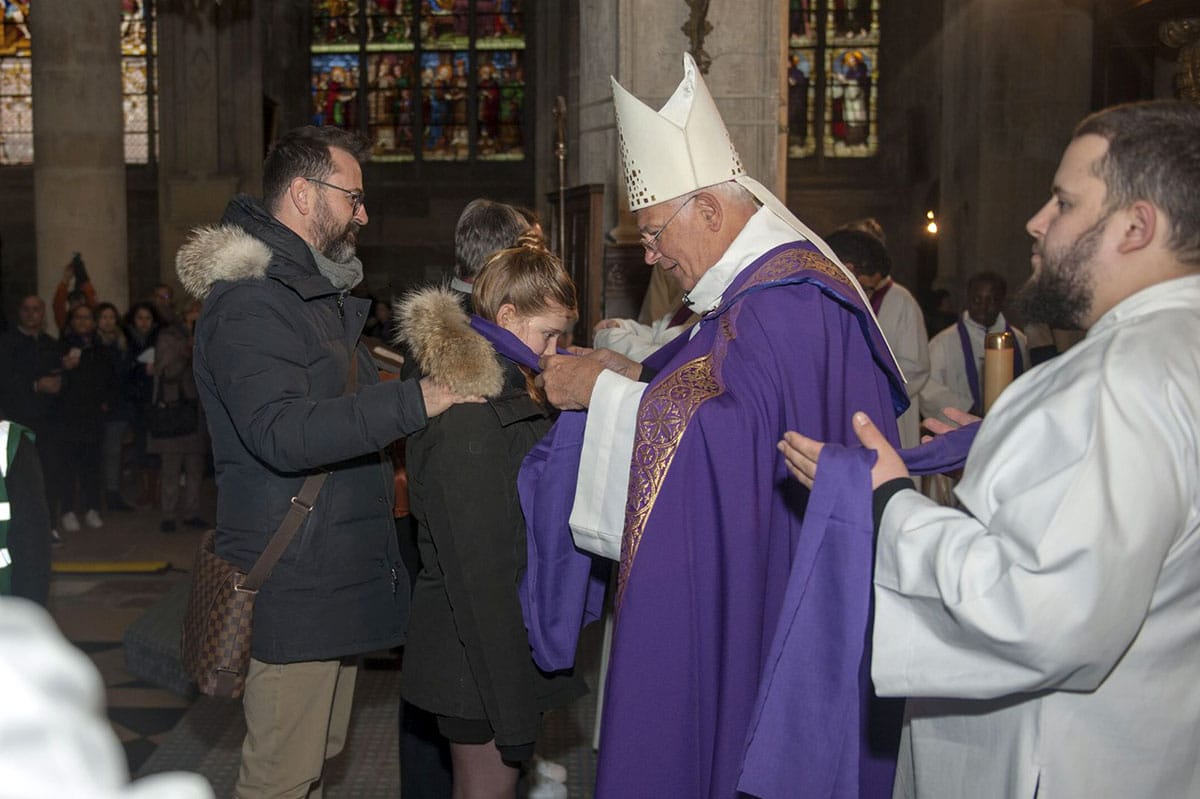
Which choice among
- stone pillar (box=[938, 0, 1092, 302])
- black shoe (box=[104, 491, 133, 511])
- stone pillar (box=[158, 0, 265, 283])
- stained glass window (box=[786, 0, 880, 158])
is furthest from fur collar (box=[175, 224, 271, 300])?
stained glass window (box=[786, 0, 880, 158])

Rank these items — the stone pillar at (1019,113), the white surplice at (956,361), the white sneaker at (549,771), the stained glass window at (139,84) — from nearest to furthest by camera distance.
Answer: the white sneaker at (549,771) → the white surplice at (956,361) → the stone pillar at (1019,113) → the stained glass window at (139,84)

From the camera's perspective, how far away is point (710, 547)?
2.48 metres

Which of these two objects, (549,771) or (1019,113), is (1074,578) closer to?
(549,771)

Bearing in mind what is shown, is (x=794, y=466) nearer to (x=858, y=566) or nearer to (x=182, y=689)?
(x=858, y=566)

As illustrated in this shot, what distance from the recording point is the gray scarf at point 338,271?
2.82 m

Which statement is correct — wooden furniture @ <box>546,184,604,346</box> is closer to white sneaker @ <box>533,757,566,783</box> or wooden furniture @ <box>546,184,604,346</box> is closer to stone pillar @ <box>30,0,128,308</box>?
white sneaker @ <box>533,757,566,783</box>

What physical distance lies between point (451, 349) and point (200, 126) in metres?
13.2

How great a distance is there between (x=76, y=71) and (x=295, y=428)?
968cm

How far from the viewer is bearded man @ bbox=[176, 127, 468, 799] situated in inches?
99.3

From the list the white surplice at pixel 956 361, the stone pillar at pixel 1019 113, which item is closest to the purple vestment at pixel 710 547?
the white surplice at pixel 956 361

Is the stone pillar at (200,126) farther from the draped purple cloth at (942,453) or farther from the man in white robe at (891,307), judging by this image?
the draped purple cloth at (942,453)

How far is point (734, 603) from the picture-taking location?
247 cm

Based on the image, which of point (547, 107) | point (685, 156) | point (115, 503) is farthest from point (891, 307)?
point (547, 107)

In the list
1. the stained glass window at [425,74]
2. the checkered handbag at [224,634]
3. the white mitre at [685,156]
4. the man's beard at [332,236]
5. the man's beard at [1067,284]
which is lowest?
the checkered handbag at [224,634]
